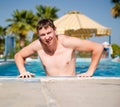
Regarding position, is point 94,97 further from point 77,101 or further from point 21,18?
point 21,18

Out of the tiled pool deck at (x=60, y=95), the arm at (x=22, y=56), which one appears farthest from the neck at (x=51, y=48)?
the tiled pool deck at (x=60, y=95)

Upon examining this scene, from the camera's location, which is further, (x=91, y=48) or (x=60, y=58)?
(x=60, y=58)

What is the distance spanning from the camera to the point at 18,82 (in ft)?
9.35

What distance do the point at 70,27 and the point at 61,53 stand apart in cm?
1416

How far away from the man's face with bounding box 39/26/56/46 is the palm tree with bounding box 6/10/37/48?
27.0 meters

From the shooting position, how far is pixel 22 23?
31.2 metres

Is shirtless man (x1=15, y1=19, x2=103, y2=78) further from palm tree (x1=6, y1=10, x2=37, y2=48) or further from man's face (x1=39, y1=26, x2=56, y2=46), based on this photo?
palm tree (x1=6, y1=10, x2=37, y2=48)

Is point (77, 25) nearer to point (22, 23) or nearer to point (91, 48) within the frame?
point (22, 23)

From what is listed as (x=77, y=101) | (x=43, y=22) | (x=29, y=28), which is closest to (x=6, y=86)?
(x=77, y=101)

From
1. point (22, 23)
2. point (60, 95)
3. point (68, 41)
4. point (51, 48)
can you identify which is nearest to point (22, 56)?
point (51, 48)

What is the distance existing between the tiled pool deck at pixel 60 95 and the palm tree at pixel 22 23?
28.2 m

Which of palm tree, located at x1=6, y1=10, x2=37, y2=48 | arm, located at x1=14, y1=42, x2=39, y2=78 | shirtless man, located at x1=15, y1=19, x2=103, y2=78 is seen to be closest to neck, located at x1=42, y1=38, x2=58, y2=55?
shirtless man, located at x1=15, y1=19, x2=103, y2=78

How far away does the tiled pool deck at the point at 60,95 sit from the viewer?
5.97 feet

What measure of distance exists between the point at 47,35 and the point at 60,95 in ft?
5.30
